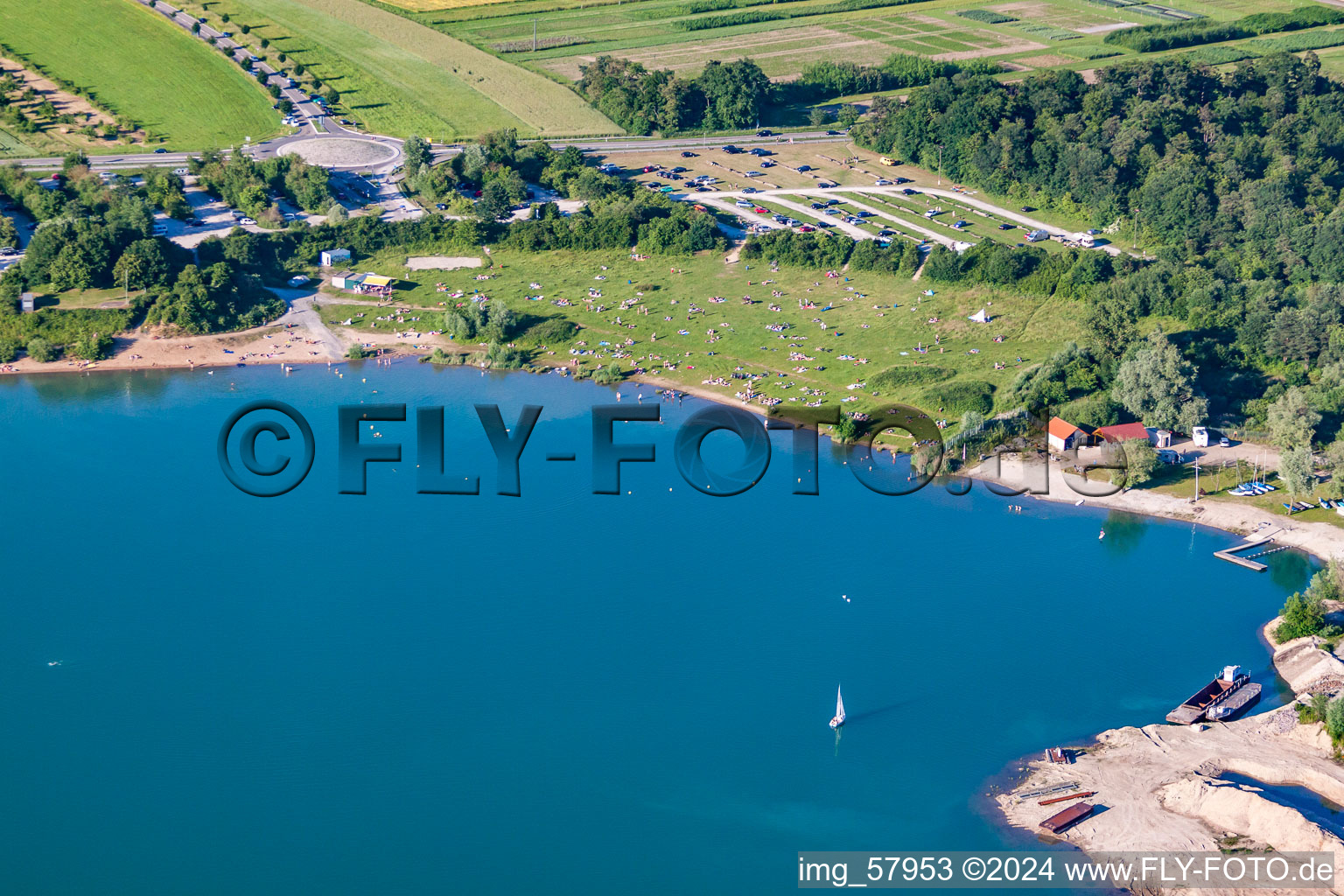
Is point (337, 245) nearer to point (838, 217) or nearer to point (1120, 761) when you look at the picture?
point (838, 217)

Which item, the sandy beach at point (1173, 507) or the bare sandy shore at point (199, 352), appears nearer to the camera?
the sandy beach at point (1173, 507)

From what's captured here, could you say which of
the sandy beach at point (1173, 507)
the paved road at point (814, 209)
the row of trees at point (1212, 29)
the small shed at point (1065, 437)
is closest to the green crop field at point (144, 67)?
the paved road at point (814, 209)

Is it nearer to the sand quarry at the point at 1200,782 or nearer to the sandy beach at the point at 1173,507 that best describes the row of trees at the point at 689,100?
the sandy beach at the point at 1173,507

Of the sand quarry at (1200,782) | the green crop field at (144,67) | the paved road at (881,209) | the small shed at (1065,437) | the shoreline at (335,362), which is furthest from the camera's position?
the green crop field at (144,67)

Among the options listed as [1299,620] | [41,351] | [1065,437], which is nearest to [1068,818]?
[1299,620]

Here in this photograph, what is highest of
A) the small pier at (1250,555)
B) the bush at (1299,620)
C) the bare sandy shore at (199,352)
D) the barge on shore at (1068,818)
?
the bare sandy shore at (199,352)

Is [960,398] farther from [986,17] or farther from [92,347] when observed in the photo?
[986,17]
